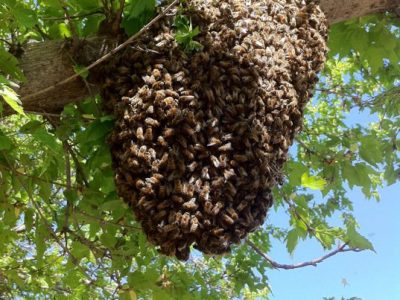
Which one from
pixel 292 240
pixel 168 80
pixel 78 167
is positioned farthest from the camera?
pixel 78 167

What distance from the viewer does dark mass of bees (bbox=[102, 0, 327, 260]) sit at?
2.00 m

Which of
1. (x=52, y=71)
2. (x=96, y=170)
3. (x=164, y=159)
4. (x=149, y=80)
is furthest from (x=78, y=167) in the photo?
(x=164, y=159)

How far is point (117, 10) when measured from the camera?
244cm

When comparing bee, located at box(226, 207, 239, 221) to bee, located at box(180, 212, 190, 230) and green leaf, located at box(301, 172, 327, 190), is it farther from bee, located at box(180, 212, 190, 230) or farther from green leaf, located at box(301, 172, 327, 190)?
green leaf, located at box(301, 172, 327, 190)

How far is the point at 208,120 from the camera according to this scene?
6.96ft

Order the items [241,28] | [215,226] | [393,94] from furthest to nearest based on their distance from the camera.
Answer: [393,94] < [241,28] < [215,226]

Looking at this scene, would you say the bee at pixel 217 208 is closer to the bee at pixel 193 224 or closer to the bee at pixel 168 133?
the bee at pixel 193 224

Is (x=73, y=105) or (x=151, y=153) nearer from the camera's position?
(x=151, y=153)

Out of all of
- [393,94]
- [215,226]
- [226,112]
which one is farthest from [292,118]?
[393,94]

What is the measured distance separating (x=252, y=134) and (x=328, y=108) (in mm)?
5984

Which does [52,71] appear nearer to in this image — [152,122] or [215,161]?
[152,122]

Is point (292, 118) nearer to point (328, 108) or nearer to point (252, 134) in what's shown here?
point (252, 134)

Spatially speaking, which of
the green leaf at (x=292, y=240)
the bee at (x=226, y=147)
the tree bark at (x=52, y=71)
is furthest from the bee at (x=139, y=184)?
the green leaf at (x=292, y=240)

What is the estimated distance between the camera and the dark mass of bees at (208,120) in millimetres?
2004
